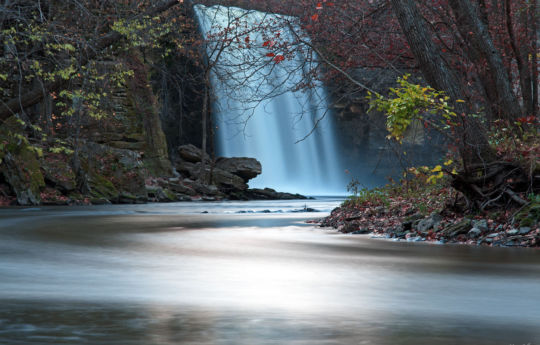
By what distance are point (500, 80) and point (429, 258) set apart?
185 inches

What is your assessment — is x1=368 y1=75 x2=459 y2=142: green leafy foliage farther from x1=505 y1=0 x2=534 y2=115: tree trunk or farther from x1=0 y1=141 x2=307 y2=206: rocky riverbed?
x1=0 y1=141 x2=307 y2=206: rocky riverbed

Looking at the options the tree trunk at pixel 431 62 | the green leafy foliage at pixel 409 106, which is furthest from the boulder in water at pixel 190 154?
the green leafy foliage at pixel 409 106

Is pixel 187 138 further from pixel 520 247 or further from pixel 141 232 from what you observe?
pixel 520 247

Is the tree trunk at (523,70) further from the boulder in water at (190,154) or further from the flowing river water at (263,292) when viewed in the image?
the boulder in water at (190,154)

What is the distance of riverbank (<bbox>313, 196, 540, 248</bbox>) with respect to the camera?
840cm

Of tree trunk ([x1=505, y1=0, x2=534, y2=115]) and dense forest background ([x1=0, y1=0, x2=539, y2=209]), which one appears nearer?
dense forest background ([x1=0, y1=0, x2=539, y2=209])

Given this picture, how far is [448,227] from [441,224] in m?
0.25

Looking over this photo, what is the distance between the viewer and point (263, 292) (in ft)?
16.8

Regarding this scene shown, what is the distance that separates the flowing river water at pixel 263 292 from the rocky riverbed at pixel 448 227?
459 mm

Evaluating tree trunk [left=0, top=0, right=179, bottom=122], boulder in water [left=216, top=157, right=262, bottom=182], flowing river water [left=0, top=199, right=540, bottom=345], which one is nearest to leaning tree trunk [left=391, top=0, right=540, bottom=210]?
flowing river water [left=0, top=199, right=540, bottom=345]

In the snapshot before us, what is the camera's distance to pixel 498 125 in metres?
10.8

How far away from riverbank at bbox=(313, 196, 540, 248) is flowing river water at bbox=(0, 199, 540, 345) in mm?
473

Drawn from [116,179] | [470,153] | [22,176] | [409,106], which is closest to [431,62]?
[409,106]

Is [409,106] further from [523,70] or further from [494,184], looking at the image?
[523,70]
